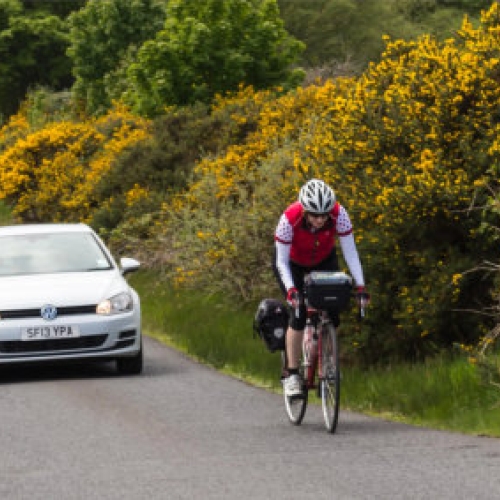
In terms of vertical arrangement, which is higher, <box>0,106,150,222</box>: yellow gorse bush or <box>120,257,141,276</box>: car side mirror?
<box>120,257,141,276</box>: car side mirror

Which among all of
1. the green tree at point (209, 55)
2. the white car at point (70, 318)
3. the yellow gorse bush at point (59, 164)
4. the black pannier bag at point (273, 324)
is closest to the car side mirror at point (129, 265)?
the white car at point (70, 318)

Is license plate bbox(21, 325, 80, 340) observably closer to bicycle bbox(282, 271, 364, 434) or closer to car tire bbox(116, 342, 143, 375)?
car tire bbox(116, 342, 143, 375)

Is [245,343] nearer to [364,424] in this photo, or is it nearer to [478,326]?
[478,326]

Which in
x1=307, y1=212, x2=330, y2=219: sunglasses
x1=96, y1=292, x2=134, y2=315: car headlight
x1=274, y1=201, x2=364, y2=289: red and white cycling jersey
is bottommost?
x1=96, y1=292, x2=134, y2=315: car headlight

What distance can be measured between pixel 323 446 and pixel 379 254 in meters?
4.60

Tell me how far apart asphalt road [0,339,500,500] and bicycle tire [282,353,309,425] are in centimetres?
10

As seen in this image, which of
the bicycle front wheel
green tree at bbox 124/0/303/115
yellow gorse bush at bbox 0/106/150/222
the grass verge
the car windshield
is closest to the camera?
the bicycle front wheel

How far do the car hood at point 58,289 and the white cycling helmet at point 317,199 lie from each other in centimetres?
475

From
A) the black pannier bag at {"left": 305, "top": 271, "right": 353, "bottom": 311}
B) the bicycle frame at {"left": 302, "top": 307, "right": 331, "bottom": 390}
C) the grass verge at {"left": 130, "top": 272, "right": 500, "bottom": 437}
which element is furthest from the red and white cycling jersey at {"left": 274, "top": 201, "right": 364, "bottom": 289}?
the grass verge at {"left": 130, "top": 272, "right": 500, "bottom": 437}

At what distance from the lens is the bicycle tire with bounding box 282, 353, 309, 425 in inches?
441

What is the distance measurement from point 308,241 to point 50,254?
5.66 m

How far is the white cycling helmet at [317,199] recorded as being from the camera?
1060cm

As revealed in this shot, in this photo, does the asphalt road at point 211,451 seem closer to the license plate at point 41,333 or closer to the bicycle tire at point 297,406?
the bicycle tire at point 297,406

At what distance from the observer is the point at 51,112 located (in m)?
48.8
